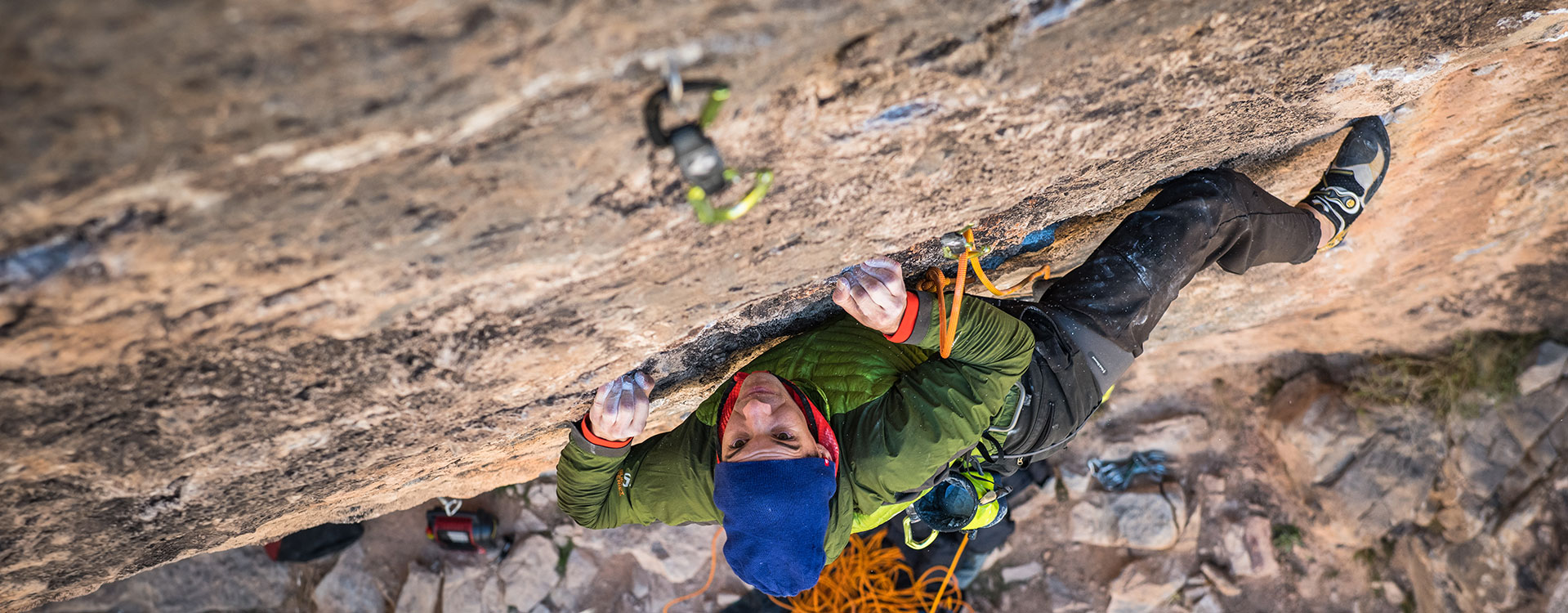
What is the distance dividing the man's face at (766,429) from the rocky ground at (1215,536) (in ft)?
9.02

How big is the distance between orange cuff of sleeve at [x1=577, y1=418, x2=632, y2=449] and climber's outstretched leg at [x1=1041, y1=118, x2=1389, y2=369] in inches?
69.3

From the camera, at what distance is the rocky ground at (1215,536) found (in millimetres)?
4613

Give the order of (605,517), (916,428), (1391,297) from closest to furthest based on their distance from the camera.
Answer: (916,428) < (605,517) < (1391,297)

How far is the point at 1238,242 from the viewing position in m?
3.00

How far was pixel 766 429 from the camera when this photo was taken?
8.55 feet

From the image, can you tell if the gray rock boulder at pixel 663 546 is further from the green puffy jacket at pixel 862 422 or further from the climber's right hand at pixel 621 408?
the climber's right hand at pixel 621 408

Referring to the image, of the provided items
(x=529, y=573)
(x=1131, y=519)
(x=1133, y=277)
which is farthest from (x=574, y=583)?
(x=1133, y=277)

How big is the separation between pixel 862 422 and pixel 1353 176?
89.1 inches

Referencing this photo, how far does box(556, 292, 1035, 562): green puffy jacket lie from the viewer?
8.43 ft

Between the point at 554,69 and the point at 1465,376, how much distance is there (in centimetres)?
573

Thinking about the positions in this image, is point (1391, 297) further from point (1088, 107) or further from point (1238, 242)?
point (1088, 107)

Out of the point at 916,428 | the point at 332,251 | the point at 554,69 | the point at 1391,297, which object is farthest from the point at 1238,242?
the point at 332,251

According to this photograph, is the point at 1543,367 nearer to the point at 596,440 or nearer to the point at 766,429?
the point at 766,429

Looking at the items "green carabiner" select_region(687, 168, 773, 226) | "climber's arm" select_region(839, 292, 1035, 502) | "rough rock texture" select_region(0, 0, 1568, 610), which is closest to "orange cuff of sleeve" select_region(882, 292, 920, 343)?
"climber's arm" select_region(839, 292, 1035, 502)
